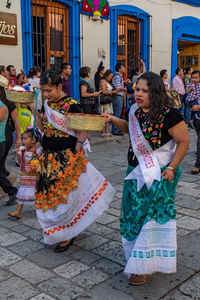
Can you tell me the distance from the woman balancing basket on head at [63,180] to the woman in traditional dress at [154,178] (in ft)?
2.27

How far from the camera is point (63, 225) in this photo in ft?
12.0

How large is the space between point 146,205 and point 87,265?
0.88 m

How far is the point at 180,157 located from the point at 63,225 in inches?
55.4

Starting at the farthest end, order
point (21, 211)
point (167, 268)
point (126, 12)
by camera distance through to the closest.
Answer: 1. point (126, 12)
2. point (21, 211)
3. point (167, 268)

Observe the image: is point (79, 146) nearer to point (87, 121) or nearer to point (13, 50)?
point (87, 121)

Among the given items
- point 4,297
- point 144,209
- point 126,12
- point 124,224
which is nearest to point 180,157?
point 144,209

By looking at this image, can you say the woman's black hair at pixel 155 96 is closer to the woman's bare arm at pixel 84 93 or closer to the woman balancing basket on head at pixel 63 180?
the woman balancing basket on head at pixel 63 180

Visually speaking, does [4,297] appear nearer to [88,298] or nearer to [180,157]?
[88,298]

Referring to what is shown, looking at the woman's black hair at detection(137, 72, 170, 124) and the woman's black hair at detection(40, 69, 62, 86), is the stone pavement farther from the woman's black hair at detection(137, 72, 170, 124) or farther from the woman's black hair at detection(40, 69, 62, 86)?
the woman's black hair at detection(40, 69, 62, 86)

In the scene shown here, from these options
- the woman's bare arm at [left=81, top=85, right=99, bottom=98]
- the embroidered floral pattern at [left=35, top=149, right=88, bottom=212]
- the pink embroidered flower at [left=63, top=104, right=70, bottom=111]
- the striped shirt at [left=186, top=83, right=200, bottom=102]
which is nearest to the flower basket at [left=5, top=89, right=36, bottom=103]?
the pink embroidered flower at [left=63, top=104, right=70, bottom=111]

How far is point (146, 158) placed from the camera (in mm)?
2941

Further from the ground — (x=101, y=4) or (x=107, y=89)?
(x=101, y=4)

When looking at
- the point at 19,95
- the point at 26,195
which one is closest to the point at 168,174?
the point at 19,95

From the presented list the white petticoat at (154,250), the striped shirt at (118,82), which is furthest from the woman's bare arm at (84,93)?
the white petticoat at (154,250)
